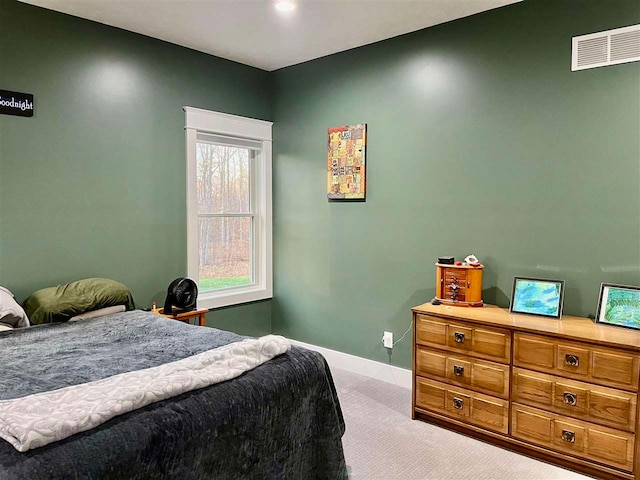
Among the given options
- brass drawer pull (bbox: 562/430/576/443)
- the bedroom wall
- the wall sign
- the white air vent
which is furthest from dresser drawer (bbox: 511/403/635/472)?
the wall sign

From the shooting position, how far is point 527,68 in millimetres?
3023

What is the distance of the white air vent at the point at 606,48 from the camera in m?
2.63

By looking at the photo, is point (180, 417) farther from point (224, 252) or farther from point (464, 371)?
point (224, 252)

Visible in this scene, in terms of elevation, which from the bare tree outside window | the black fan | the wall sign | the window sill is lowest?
the window sill

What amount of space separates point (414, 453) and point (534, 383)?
768mm

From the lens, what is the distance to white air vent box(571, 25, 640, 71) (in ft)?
8.63

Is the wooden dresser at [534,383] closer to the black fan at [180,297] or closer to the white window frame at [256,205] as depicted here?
the black fan at [180,297]

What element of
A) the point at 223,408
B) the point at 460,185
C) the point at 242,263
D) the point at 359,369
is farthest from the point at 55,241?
the point at 460,185

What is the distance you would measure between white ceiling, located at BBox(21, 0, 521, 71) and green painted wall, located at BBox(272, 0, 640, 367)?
198mm

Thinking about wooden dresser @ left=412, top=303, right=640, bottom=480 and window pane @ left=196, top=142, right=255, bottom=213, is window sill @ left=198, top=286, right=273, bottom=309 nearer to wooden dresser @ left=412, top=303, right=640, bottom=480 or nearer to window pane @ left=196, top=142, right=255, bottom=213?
window pane @ left=196, top=142, right=255, bottom=213

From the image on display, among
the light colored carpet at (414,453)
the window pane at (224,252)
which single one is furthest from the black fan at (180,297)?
the light colored carpet at (414,453)

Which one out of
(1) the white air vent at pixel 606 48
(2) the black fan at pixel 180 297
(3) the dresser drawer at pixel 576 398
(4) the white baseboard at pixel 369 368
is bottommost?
(4) the white baseboard at pixel 369 368

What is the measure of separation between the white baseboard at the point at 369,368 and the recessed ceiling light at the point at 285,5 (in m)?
2.49

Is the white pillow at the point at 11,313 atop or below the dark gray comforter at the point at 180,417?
atop
